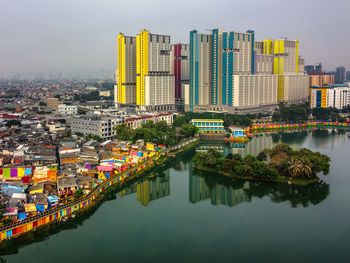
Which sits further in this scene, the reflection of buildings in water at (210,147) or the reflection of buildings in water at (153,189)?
the reflection of buildings in water at (210,147)

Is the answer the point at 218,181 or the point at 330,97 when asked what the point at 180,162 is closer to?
the point at 218,181

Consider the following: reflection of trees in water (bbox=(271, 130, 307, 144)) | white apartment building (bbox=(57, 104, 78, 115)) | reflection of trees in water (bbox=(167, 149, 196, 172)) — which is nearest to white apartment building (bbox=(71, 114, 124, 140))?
reflection of trees in water (bbox=(167, 149, 196, 172))

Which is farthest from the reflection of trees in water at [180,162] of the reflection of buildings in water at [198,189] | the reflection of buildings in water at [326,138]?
the reflection of buildings in water at [326,138]

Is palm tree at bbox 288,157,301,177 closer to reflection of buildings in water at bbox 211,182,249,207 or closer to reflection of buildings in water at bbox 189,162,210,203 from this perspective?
reflection of buildings in water at bbox 211,182,249,207

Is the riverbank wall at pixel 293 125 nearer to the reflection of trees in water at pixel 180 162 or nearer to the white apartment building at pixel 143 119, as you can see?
the white apartment building at pixel 143 119

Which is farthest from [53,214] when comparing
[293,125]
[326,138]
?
[293,125]

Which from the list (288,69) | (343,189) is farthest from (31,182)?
(288,69)

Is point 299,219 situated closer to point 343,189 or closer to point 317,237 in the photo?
point 317,237

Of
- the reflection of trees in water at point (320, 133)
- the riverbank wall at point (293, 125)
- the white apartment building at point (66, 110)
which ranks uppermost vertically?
the white apartment building at point (66, 110)
